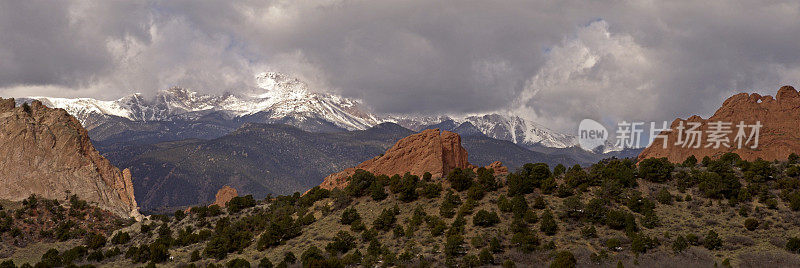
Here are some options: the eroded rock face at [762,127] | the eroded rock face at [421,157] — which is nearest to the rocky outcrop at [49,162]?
the eroded rock face at [421,157]

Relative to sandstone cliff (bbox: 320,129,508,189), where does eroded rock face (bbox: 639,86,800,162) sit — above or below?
above

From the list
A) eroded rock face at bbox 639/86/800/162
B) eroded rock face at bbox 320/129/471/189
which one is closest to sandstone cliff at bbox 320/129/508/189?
eroded rock face at bbox 320/129/471/189

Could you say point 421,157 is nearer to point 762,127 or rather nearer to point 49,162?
point 762,127

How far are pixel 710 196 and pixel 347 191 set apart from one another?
173 ft

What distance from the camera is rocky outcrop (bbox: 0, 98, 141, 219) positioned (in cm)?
11275

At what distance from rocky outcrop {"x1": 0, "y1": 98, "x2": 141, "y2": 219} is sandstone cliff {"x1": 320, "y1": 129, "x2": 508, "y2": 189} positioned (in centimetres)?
5762

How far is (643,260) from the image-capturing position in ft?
174

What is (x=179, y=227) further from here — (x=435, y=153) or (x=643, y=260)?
(x=643, y=260)

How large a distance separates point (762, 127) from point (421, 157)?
8058cm

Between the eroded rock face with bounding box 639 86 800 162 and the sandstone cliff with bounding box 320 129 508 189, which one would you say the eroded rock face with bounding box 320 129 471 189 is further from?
the eroded rock face with bounding box 639 86 800 162

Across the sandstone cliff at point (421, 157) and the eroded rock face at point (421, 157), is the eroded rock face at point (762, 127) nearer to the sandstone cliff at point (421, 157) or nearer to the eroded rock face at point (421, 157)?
the sandstone cliff at point (421, 157)

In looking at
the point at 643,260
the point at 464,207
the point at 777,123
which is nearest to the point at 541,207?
the point at 464,207

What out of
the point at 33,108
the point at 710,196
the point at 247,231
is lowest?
the point at 247,231

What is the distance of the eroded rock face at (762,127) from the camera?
111m
